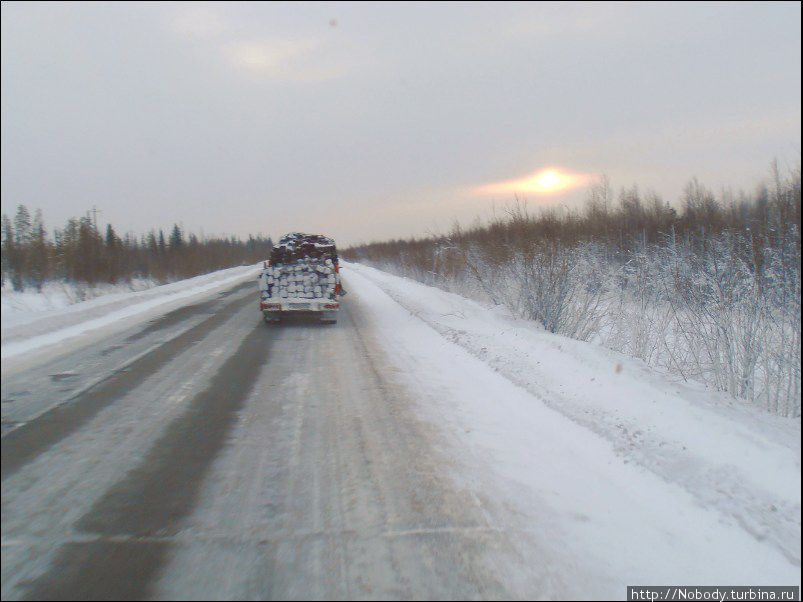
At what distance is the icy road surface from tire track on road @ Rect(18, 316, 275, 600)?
1 cm

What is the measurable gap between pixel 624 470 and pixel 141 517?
3572mm

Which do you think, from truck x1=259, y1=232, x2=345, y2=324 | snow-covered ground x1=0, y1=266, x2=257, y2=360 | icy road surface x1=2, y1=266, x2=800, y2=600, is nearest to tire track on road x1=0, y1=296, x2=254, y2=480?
icy road surface x1=2, y1=266, x2=800, y2=600

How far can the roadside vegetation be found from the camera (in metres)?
6.61

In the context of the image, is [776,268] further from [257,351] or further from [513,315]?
[257,351]

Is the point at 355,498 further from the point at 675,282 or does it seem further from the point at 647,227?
the point at 647,227

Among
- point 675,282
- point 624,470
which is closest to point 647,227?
point 675,282

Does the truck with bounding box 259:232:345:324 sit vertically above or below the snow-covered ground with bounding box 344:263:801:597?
above

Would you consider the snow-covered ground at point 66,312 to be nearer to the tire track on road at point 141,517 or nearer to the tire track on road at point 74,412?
the tire track on road at point 74,412

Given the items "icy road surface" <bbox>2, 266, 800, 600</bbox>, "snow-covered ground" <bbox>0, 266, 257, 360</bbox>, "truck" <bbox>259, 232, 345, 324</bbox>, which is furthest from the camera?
"truck" <bbox>259, 232, 345, 324</bbox>

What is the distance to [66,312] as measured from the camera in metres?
5.18

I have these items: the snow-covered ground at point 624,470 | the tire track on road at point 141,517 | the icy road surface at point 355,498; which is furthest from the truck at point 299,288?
the tire track on road at point 141,517

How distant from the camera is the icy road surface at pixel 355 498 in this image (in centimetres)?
290

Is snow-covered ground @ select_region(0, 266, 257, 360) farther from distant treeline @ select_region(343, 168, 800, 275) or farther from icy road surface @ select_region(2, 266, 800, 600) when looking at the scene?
distant treeline @ select_region(343, 168, 800, 275)

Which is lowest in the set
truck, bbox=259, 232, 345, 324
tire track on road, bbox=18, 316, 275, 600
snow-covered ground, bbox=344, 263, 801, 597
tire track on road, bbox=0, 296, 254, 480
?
snow-covered ground, bbox=344, 263, 801, 597
